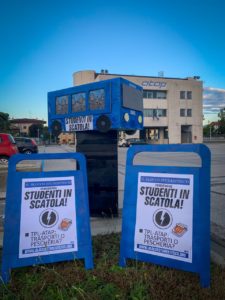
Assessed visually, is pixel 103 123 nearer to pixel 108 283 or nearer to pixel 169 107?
pixel 108 283

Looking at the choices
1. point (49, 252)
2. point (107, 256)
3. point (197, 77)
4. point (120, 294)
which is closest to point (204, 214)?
point (120, 294)

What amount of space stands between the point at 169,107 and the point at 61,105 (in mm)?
61052

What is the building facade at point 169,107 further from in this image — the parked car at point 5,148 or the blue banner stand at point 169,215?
the blue banner stand at point 169,215

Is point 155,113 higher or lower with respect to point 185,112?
lower

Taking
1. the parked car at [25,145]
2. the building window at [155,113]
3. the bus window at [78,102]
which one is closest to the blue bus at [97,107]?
the bus window at [78,102]

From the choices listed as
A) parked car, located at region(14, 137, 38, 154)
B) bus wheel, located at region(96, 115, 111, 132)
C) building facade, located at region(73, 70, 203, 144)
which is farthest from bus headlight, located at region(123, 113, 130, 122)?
building facade, located at region(73, 70, 203, 144)

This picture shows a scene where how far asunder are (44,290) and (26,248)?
0.44m

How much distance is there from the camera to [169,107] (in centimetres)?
6425

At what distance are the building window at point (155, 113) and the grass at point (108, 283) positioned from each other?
60.5 metres

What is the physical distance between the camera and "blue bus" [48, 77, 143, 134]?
4461 mm

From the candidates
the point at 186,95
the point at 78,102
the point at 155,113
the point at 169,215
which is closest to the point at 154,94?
the point at 155,113

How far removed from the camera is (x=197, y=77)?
72750 mm

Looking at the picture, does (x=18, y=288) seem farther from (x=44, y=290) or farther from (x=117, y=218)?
(x=117, y=218)

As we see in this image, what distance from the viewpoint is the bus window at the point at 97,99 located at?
4.58 metres
